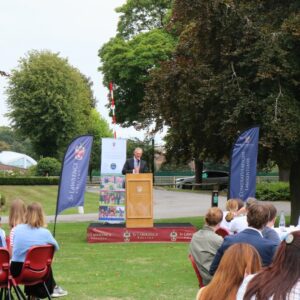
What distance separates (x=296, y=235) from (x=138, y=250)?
10648 millimetres

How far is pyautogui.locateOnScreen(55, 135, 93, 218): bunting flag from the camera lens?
13.3 m

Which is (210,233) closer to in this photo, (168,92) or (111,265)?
(111,265)

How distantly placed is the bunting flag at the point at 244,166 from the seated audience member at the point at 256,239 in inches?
291

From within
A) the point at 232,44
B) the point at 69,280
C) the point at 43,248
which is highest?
the point at 232,44

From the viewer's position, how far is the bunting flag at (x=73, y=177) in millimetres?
13312

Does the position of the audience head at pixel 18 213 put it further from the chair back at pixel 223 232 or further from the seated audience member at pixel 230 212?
the seated audience member at pixel 230 212

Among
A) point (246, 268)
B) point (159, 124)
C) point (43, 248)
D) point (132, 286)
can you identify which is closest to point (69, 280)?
point (132, 286)

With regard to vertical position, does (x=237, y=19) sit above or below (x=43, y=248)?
above

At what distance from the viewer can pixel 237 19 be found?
642 inches

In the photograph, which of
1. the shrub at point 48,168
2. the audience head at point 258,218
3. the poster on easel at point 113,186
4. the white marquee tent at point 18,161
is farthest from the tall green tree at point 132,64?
the audience head at point 258,218

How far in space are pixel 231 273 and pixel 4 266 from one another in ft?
12.7

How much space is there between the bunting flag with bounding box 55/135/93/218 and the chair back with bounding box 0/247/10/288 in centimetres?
637

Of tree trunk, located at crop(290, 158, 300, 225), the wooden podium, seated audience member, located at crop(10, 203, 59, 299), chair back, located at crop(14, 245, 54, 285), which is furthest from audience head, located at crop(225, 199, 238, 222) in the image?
tree trunk, located at crop(290, 158, 300, 225)

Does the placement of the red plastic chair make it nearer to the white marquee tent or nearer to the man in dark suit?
the man in dark suit
